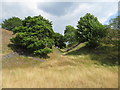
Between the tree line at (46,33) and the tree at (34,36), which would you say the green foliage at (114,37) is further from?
the tree at (34,36)

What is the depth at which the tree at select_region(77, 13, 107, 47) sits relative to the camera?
24.8m

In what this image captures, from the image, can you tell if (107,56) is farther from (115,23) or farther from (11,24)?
(11,24)

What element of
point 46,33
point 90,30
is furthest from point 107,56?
point 46,33

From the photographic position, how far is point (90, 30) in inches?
1056

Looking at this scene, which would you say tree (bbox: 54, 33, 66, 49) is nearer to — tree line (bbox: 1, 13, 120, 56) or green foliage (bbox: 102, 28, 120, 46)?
tree line (bbox: 1, 13, 120, 56)

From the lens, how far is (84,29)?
2775cm

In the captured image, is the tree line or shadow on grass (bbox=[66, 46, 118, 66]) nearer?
shadow on grass (bbox=[66, 46, 118, 66])

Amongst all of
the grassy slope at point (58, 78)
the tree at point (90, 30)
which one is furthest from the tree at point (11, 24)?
the grassy slope at point (58, 78)

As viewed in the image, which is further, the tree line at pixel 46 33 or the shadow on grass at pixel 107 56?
the tree line at pixel 46 33

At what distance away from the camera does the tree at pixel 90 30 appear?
2481 centimetres

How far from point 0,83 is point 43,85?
92.1 inches

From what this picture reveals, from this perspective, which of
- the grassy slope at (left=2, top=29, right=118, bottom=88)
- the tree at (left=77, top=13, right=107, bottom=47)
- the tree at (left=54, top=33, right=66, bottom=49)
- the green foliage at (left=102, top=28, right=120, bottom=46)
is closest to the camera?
the grassy slope at (left=2, top=29, right=118, bottom=88)

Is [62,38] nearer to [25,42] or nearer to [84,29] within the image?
[84,29]

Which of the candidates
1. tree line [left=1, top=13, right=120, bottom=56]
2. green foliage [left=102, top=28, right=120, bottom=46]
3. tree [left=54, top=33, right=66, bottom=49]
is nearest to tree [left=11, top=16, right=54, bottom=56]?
tree line [left=1, top=13, right=120, bottom=56]
